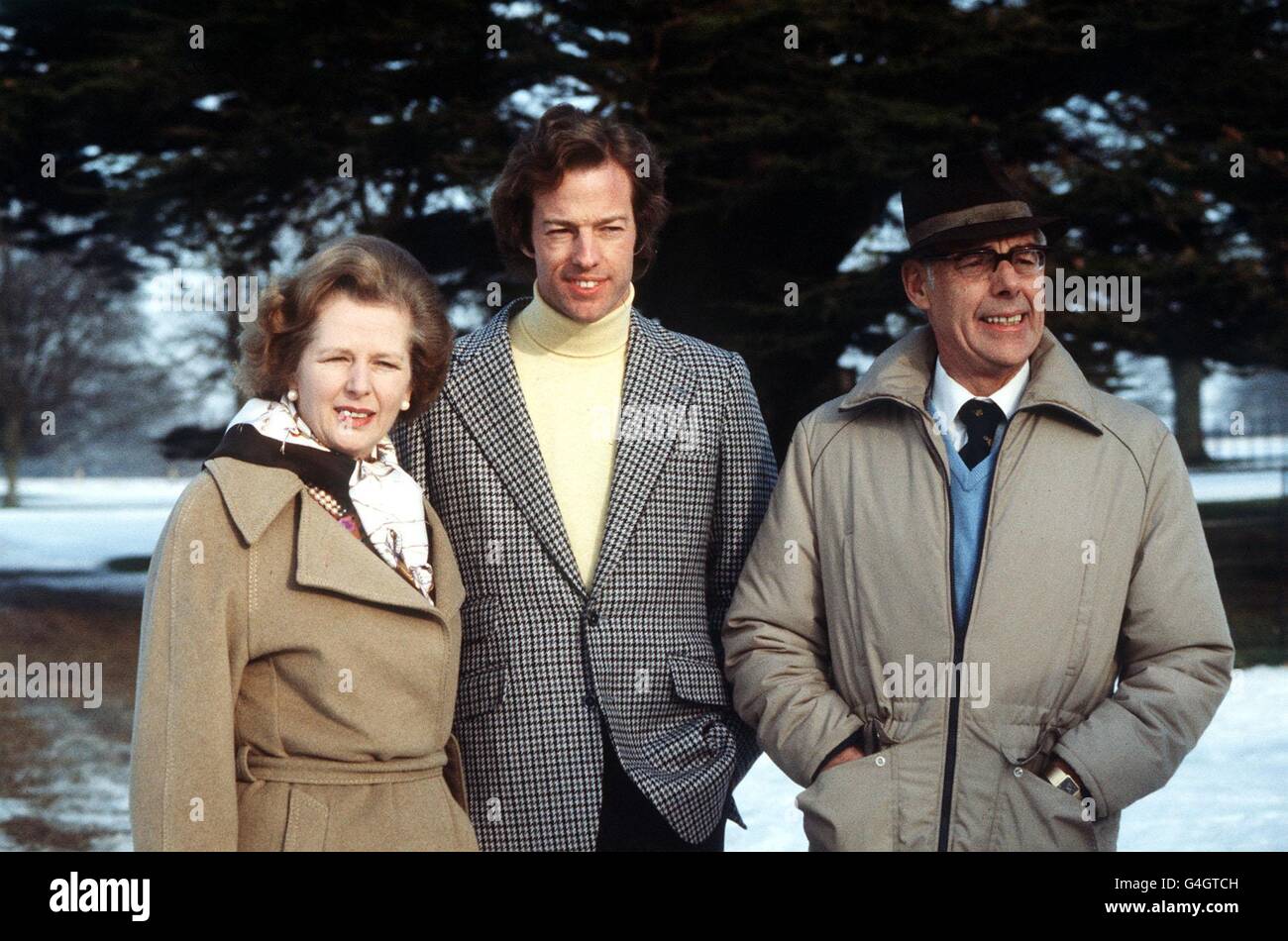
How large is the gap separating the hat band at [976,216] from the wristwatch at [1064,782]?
1143mm

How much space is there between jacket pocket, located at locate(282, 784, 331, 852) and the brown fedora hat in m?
1.70

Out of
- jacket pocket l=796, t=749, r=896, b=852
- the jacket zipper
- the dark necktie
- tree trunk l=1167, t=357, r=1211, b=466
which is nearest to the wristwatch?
the jacket zipper

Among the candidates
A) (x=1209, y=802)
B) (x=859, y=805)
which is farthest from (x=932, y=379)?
(x=1209, y=802)

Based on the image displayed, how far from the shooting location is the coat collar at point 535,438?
3213 millimetres

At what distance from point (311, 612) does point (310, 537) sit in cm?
14

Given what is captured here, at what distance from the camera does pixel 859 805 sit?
289 cm

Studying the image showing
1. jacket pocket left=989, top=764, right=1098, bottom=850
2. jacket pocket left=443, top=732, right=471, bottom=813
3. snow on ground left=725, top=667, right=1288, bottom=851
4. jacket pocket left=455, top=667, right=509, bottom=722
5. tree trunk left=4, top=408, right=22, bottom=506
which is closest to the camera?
jacket pocket left=989, top=764, right=1098, bottom=850

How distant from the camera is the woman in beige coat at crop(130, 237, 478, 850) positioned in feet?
8.17

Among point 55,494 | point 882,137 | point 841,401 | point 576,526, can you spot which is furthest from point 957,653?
point 55,494

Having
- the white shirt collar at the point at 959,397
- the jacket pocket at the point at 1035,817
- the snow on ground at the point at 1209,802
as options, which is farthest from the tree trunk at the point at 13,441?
the jacket pocket at the point at 1035,817

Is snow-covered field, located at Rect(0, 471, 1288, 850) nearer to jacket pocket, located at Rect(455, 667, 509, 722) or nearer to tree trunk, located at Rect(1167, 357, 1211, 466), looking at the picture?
jacket pocket, located at Rect(455, 667, 509, 722)

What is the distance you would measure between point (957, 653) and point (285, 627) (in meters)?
1.32

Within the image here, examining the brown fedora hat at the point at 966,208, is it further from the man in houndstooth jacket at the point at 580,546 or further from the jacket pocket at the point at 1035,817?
the jacket pocket at the point at 1035,817
